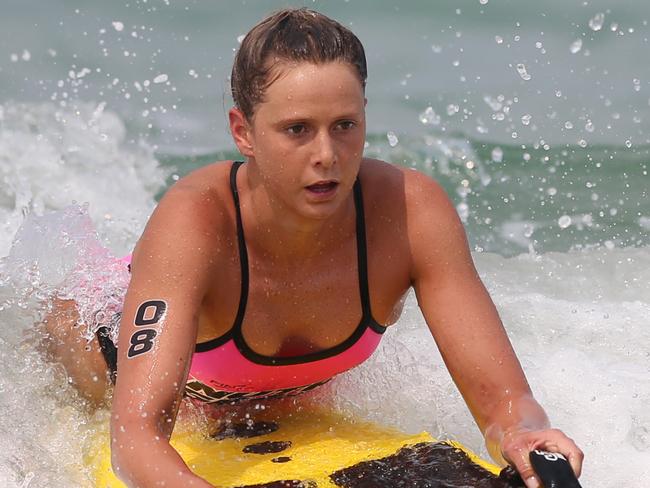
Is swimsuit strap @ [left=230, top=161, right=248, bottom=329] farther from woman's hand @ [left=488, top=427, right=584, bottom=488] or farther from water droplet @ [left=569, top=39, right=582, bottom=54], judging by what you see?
water droplet @ [left=569, top=39, right=582, bottom=54]

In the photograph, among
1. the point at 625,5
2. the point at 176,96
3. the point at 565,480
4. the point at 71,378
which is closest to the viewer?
the point at 565,480

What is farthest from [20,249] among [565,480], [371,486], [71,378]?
[565,480]

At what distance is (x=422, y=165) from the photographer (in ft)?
24.7

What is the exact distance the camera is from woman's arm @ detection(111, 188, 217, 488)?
2676 millimetres

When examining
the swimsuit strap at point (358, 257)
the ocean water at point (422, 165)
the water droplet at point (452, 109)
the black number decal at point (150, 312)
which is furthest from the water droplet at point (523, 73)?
the black number decal at point (150, 312)

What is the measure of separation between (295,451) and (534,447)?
0.84 m

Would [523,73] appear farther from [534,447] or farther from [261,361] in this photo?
[534,447]

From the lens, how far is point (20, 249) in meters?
4.70

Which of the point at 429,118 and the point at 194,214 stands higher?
the point at 194,214

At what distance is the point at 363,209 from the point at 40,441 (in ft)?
4.53

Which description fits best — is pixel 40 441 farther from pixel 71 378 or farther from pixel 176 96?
pixel 176 96

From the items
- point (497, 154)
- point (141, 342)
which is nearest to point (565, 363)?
point (141, 342)

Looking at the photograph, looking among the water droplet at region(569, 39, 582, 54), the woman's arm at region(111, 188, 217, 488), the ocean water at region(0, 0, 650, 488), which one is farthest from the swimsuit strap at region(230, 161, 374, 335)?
the water droplet at region(569, 39, 582, 54)

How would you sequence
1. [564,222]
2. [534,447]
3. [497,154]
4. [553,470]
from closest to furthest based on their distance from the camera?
[553,470]
[534,447]
[564,222]
[497,154]
